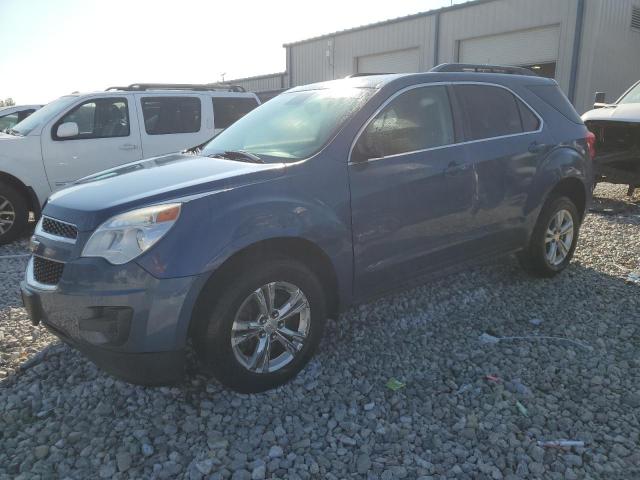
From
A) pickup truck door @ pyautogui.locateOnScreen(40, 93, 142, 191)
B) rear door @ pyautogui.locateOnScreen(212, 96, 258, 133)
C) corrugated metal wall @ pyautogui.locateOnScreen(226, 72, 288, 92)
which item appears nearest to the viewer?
pickup truck door @ pyautogui.locateOnScreen(40, 93, 142, 191)

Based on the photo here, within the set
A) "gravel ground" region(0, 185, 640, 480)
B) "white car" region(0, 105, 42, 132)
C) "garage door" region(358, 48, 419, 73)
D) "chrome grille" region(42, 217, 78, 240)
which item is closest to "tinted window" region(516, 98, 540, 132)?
"gravel ground" region(0, 185, 640, 480)

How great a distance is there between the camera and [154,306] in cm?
247

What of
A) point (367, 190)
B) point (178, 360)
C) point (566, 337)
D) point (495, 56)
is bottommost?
point (566, 337)

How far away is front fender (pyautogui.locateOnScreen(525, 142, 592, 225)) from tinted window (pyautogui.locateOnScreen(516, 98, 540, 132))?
274mm

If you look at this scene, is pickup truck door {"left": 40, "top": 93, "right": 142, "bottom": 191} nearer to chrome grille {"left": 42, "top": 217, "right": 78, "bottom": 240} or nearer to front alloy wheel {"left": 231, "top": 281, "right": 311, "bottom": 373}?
chrome grille {"left": 42, "top": 217, "right": 78, "bottom": 240}

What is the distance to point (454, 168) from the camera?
364 cm

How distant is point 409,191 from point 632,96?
298 inches

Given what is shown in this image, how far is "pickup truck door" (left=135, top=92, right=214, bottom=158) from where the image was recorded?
7.23m

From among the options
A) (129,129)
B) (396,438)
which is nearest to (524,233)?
(396,438)

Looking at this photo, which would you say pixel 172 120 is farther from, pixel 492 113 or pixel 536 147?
pixel 536 147

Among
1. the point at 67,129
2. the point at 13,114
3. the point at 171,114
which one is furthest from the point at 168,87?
the point at 13,114

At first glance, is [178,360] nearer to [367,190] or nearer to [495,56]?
[367,190]

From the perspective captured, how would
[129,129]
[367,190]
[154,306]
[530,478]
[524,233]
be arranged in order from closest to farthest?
[530,478]
[154,306]
[367,190]
[524,233]
[129,129]

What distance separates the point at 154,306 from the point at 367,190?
144 cm
